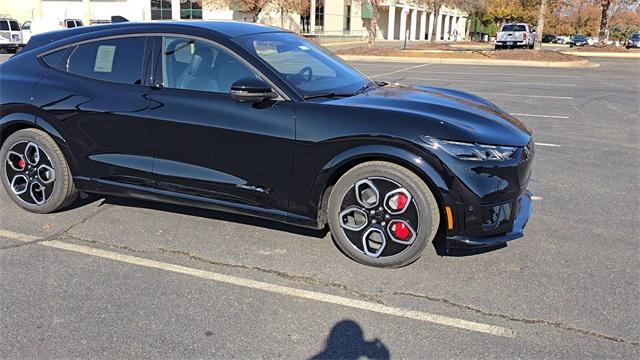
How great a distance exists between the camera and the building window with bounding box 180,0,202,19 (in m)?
54.4

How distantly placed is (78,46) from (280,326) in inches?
124

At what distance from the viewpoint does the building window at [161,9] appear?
184 ft

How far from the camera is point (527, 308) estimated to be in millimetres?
3307

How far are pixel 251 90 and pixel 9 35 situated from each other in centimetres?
3254

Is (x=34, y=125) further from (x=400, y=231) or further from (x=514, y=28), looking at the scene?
(x=514, y=28)

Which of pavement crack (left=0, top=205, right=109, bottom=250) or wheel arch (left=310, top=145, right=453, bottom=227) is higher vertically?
wheel arch (left=310, top=145, right=453, bottom=227)

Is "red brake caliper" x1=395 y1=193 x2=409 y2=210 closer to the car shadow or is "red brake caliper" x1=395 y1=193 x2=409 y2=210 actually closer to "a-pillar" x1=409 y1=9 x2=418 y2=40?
the car shadow

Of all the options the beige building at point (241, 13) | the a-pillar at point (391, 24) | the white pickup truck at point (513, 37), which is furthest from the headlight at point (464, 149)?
the a-pillar at point (391, 24)

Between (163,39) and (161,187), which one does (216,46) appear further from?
(161,187)

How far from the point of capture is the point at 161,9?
185 feet

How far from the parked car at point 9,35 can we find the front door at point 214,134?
104 feet

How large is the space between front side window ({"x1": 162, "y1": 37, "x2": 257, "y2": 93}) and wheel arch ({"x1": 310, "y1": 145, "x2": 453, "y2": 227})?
100cm

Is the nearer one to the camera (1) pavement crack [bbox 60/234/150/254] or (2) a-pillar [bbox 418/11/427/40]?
(1) pavement crack [bbox 60/234/150/254]

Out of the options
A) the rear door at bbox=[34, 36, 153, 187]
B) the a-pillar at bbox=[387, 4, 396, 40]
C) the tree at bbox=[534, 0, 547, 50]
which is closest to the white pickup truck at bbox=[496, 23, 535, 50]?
the tree at bbox=[534, 0, 547, 50]
